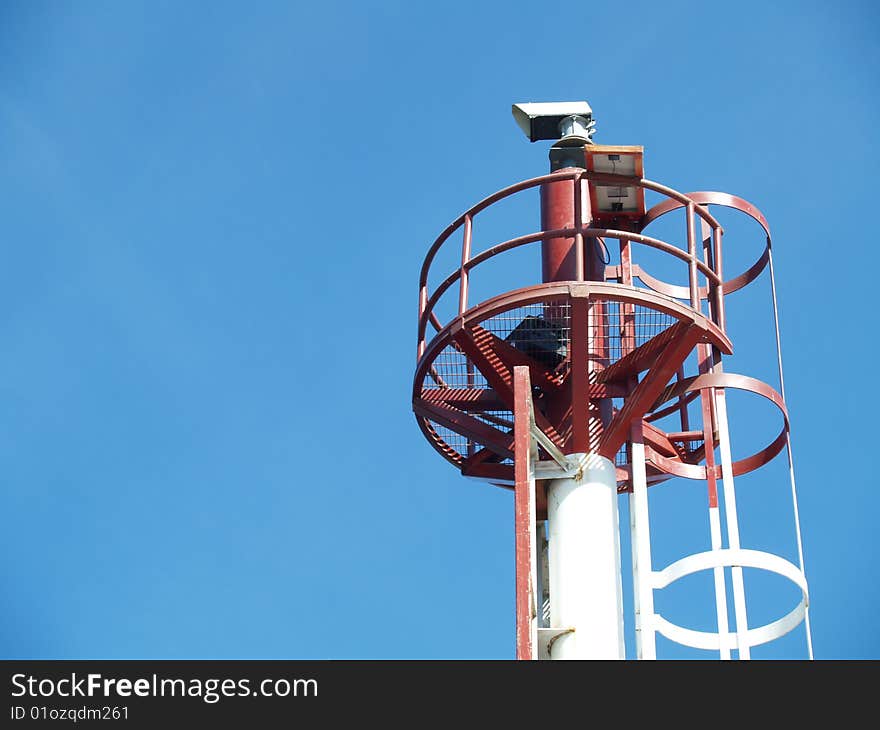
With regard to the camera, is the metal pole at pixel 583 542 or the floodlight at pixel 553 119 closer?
the metal pole at pixel 583 542

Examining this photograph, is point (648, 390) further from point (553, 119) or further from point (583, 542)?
point (553, 119)

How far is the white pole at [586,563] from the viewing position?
2161 centimetres

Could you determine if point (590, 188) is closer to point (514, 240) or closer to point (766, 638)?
point (514, 240)

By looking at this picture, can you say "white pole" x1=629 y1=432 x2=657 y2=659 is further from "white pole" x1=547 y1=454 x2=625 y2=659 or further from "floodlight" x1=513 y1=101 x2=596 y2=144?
"floodlight" x1=513 y1=101 x2=596 y2=144

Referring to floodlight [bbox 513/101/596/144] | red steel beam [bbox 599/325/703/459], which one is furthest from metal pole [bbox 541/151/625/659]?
floodlight [bbox 513/101/596/144]

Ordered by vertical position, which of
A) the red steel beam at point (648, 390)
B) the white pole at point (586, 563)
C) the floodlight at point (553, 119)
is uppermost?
the floodlight at point (553, 119)

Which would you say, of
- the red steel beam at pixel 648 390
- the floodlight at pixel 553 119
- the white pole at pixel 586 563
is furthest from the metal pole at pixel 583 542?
the floodlight at pixel 553 119

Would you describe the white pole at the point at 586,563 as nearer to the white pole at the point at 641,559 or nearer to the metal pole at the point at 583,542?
the metal pole at the point at 583,542

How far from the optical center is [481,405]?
78.4 feet

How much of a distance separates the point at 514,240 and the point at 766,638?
6.94 metres

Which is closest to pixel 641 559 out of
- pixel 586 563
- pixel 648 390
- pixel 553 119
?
pixel 586 563

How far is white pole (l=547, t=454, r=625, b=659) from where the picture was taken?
21.6 metres

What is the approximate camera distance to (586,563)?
2209 cm

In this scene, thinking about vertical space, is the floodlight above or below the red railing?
above
